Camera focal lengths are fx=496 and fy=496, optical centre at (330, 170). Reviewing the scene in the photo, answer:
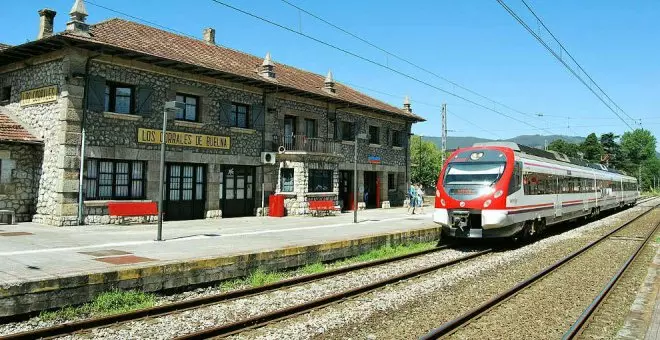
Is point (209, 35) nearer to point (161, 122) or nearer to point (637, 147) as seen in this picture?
point (161, 122)

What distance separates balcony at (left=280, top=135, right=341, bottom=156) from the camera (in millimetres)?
21969

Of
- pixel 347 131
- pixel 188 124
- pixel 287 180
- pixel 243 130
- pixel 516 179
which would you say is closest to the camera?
pixel 516 179

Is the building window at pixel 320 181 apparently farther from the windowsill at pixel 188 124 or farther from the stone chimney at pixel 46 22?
the stone chimney at pixel 46 22

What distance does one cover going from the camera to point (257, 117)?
2055 cm

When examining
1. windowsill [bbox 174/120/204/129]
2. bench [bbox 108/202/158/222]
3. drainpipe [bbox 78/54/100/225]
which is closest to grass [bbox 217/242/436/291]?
bench [bbox 108/202/158/222]

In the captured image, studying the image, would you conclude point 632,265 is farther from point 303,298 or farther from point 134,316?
point 134,316

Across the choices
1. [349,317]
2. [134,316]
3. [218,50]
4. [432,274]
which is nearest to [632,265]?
[432,274]

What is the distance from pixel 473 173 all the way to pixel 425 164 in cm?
5918

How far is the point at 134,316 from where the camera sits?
6.54 meters

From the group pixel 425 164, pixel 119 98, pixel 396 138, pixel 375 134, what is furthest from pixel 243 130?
pixel 425 164

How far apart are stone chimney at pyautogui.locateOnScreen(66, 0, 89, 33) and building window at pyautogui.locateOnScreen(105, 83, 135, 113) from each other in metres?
1.89

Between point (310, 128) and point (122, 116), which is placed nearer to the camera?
point (122, 116)

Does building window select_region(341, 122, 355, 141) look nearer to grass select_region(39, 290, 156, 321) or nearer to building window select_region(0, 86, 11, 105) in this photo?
building window select_region(0, 86, 11, 105)

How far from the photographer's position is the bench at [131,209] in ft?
51.1
